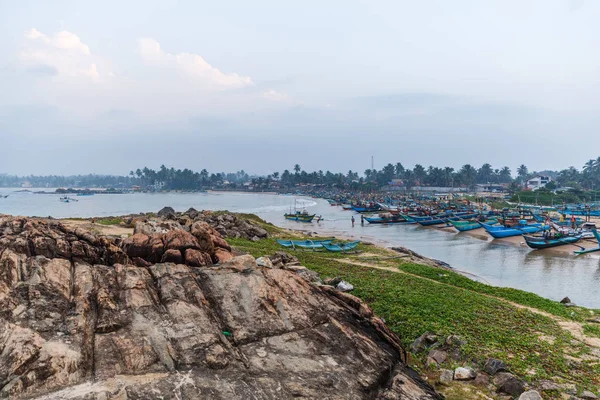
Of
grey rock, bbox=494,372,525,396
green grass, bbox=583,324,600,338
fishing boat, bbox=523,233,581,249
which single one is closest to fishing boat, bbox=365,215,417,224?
fishing boat, bbox=523,233,581,249

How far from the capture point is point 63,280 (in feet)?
32.9

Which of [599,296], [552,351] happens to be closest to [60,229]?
[552,351]

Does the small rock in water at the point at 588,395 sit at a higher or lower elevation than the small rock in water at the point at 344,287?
lower

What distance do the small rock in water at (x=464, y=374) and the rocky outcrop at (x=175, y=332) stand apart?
1523mm

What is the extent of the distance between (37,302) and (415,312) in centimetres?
1222

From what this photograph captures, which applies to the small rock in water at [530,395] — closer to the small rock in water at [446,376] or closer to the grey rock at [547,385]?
the grey rock at [547,385]

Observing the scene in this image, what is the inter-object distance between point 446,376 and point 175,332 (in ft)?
24.1

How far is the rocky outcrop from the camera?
7453 millimetres

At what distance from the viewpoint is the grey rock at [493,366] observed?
423 inches

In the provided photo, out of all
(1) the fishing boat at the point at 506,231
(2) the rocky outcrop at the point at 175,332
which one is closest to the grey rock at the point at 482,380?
(2) the rocky outcrop at the point at 175,332

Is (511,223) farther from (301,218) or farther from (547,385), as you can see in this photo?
(547,385)

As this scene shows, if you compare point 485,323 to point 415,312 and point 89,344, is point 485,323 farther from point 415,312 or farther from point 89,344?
point 89,344

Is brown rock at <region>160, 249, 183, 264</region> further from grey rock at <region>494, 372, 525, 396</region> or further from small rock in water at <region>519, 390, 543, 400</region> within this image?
small rock in water at <region>519, 390, 543, 400</region>

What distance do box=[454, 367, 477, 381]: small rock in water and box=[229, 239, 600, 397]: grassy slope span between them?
80 cm
